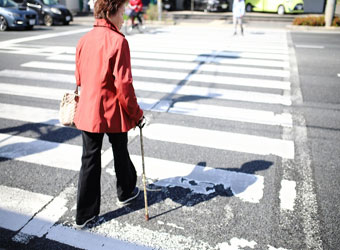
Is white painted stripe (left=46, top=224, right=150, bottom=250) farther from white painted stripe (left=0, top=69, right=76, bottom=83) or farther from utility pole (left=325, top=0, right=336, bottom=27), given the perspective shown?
utility pole (left=325, top=0, right=336, bottom=27)

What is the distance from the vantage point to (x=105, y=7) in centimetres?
245

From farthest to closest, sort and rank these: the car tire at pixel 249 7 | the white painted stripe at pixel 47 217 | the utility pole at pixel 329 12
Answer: the car tire at pixel 249 7 → the utility pole at pixel 329 12 → the white painted stripe at pixel 47 217

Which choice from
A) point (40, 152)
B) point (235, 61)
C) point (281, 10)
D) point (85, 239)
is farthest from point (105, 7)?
point (281, 10)

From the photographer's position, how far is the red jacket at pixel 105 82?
2.41 metres

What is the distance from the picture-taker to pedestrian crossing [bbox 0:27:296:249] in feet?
9.62

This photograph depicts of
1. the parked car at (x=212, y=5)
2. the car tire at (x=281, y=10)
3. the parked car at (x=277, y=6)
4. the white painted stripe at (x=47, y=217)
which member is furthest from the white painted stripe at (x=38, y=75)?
the car tire at (x=281, y=10)

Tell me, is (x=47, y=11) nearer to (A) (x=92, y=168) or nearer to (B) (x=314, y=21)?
(B) (x=314, y=21)

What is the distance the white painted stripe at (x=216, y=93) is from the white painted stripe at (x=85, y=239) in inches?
173

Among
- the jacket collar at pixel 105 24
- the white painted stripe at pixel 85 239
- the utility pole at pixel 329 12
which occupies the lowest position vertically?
the white painted stripe at pixel 85 239

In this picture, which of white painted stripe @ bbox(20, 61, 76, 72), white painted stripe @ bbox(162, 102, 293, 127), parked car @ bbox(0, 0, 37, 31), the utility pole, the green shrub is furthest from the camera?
the green shrub

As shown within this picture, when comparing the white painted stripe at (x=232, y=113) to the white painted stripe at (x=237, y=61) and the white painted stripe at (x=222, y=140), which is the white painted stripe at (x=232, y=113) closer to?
the white painted stripe at (x=222, y=140)

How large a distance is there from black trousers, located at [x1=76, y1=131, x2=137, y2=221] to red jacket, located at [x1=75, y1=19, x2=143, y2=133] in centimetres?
16

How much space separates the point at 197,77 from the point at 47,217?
574cm

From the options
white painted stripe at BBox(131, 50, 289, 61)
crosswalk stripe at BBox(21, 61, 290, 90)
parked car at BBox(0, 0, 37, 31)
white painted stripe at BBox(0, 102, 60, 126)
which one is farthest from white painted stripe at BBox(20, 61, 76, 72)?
parked car at BBox(0, 0, 37, 31)
